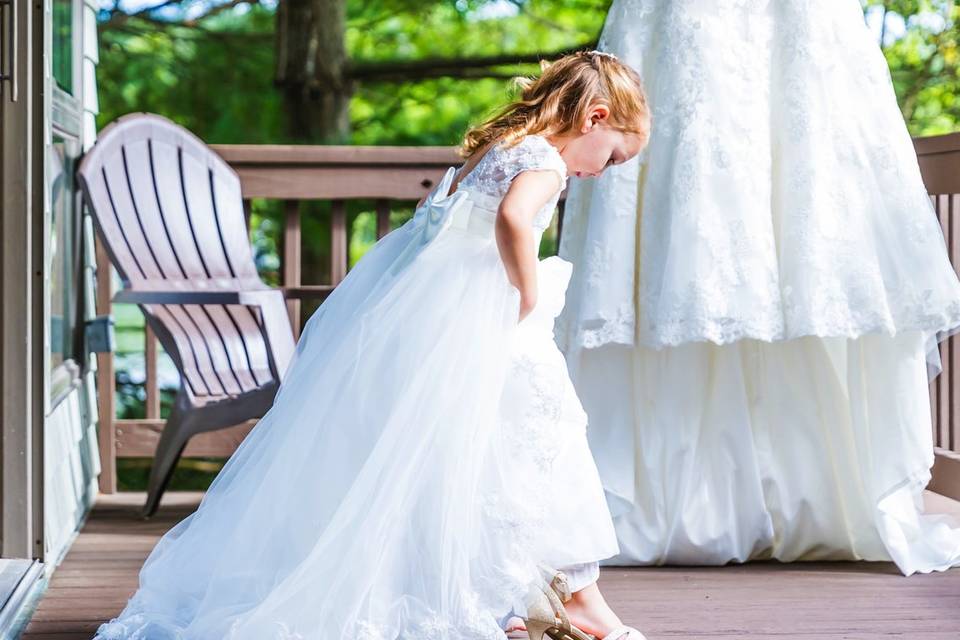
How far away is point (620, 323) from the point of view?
8.93ft

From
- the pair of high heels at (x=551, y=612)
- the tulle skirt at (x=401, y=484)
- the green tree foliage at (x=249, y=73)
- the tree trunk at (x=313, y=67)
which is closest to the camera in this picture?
the tulle skirt at (x=401, y=484)

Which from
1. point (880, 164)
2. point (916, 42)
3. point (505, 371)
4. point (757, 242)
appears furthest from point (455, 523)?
point (916, 42)

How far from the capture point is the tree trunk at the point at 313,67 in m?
6.29

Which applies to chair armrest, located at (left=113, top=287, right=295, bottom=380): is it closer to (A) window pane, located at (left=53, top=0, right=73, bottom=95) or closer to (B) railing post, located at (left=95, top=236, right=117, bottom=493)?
(B) railing post, located at (left=95, top=236, right=117, bottom=493)

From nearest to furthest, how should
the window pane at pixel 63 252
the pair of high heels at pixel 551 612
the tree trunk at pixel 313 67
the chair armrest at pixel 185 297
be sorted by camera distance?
the pair of high heels at pixel 551 612 → the window pane at pixel 63 252 → the chair armrest at pixel 185 297 → the tree trunk at pixel 313 67

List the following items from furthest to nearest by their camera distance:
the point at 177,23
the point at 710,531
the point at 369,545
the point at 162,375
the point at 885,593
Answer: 1. the point at 162,375
2. the point at 177,23
3. the point at 710,531
4. the point at 885,593
5. the point at 369,545

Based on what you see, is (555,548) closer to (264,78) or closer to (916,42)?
(916,42)

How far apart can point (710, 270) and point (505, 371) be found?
2.51ft

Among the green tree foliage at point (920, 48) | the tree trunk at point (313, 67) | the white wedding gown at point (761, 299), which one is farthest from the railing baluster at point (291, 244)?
the green tree foliage at point (920, 48)

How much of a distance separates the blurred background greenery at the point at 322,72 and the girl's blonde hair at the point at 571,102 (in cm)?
350

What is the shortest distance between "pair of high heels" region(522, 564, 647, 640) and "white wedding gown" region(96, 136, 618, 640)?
0.04m

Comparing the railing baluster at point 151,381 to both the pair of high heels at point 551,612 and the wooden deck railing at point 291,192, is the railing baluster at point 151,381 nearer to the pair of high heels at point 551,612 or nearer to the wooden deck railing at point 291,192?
the wooden deck railing at point 291,192

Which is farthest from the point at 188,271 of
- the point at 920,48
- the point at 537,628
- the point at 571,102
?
the point at 920,48

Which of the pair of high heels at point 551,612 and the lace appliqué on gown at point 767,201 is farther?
the lace appliqué on gown at point 767,201
